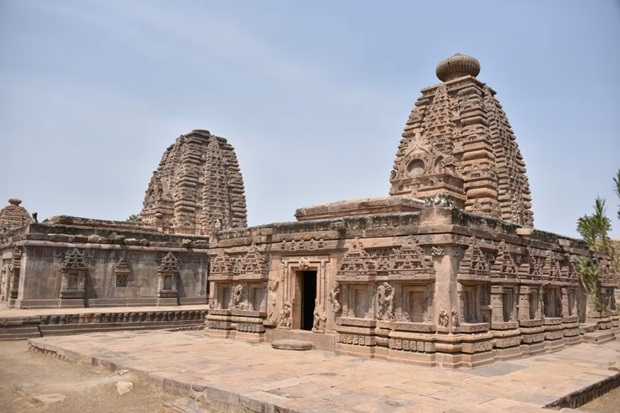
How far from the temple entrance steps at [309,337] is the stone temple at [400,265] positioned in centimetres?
5

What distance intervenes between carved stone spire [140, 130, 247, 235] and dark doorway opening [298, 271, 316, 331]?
16.9m

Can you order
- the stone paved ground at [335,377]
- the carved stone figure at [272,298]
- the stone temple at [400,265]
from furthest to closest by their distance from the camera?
the carved stone figure at [272,298]
the stone temple at [400,265]
the stone paved ground at [335,377]

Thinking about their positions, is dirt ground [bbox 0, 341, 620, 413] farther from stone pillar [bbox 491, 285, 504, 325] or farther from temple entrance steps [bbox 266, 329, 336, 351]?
temple entrance steps [bbox 266, 329, 336, 351]

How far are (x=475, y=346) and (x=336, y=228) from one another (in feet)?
14.8

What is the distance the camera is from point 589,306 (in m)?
21.0

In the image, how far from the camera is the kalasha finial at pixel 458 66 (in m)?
22.4

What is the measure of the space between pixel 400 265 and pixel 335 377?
3.54 metres

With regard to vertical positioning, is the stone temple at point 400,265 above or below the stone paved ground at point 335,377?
above

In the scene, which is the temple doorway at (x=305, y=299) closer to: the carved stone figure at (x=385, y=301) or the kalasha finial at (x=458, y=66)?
the carved stone figure at (x=385, y=301)

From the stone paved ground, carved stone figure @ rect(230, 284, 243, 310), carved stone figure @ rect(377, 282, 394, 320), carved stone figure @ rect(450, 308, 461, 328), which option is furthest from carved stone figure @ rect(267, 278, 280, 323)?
carved stone figure @ rect(450, 308, 461, 328)

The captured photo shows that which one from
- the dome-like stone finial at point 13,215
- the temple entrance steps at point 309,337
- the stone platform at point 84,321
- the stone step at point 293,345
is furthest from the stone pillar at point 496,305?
the dome-like stone finial at point 13,215

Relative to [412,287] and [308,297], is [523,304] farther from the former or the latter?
[308,297]

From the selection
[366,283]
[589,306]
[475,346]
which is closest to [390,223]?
[366,283]

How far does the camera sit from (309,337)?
540 inches
